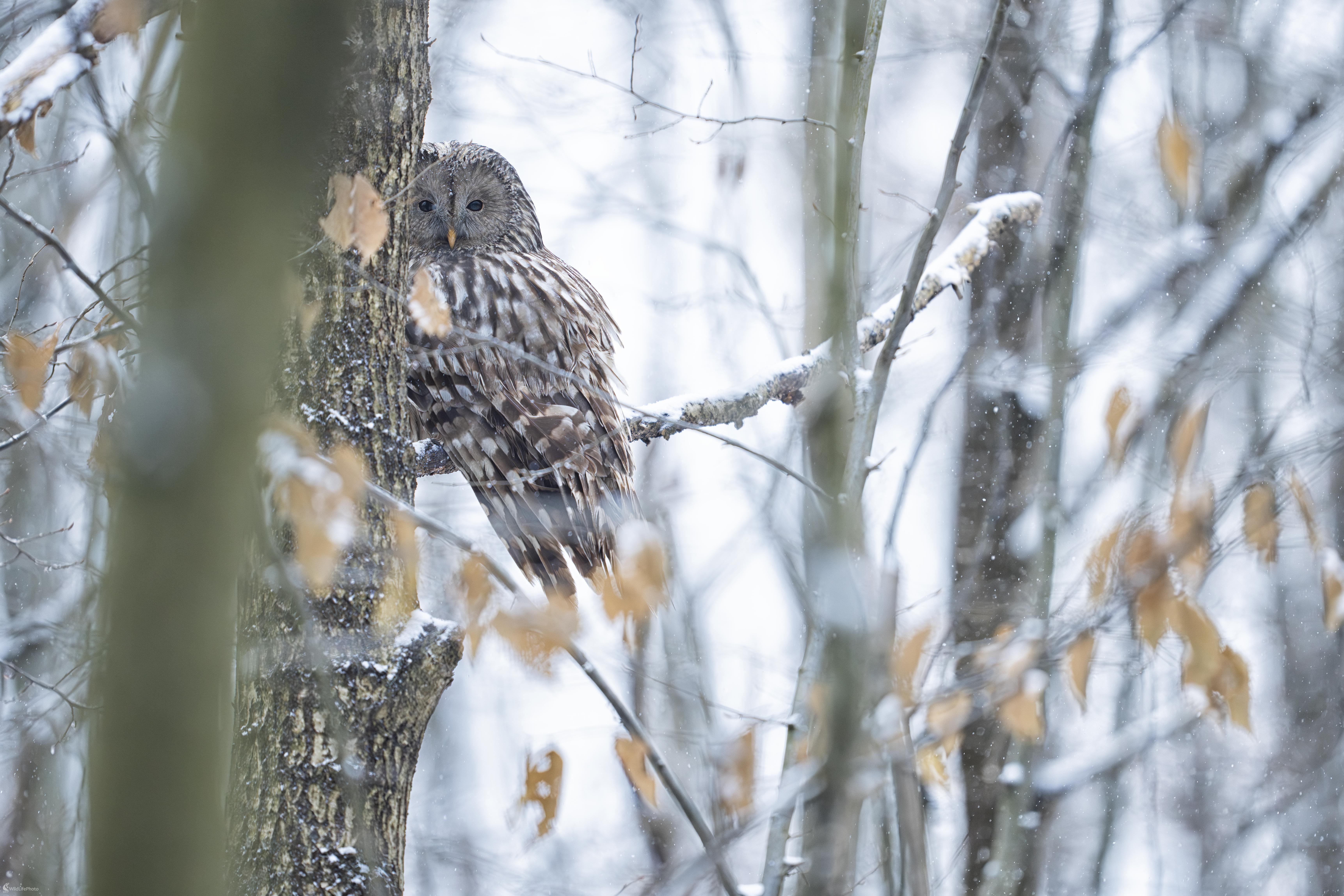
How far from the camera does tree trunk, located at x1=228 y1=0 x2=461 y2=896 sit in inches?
84.4

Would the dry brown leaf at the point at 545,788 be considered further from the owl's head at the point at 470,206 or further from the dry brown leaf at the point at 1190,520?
the owl's head at the point at 470,206

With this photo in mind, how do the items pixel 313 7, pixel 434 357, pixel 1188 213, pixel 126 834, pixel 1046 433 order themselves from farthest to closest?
pixel 1188 213
pixel 1046 433
pixel 434 357
pixel 313 7
pixel 126 834

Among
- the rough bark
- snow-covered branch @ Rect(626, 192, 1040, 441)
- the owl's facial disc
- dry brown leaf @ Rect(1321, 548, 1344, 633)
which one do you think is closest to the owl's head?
the owl's facial disc

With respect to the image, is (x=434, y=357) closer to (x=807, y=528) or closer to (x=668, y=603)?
(x=668, y=603)

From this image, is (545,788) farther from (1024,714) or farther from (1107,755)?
(1107,755)

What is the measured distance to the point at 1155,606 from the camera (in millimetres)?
1827

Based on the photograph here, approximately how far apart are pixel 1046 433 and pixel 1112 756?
134 cm

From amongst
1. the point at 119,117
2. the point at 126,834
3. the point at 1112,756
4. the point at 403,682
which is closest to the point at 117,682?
the point at 126,834

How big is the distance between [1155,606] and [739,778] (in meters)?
0.96

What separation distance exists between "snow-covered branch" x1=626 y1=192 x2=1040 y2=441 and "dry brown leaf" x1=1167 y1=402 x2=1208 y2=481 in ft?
4.05

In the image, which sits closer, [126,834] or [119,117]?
[126,834]

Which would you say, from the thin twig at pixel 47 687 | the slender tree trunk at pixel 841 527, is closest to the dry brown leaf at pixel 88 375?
the thin twig at pixel 47 687

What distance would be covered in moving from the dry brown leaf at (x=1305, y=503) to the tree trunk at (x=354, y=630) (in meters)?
1.87

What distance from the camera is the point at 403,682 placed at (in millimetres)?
2281
